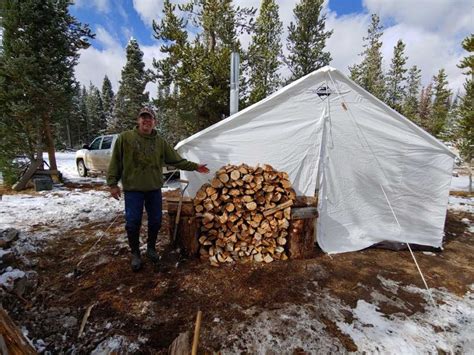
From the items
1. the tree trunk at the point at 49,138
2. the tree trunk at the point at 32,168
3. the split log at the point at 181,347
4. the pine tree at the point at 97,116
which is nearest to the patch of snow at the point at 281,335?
the split log at the point at 181,347

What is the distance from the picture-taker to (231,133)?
13.6 ft

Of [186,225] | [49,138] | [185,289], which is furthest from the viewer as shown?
[49,138]

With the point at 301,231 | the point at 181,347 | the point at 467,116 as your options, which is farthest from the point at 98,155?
the point at 467,116

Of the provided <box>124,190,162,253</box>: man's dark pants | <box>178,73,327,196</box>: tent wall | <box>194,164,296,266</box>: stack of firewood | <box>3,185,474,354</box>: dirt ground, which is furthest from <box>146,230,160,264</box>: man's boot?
<box>178,73,327,196</box>: tent wall

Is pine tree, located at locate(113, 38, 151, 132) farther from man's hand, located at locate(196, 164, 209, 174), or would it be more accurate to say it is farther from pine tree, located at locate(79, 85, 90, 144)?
pine tree, located at locate(79, 85, 90, 144)

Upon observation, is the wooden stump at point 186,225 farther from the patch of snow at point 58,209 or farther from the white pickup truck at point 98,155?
the white pickup truck at point 98,155

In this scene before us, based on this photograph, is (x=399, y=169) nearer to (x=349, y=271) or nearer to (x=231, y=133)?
(x=349, y=271)

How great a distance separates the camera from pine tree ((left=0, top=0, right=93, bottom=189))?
8.32m

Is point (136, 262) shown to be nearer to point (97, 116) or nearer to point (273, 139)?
point (273, 139)

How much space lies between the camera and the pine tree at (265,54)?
39.3 feet

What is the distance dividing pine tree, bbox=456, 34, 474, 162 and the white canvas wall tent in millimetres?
9623

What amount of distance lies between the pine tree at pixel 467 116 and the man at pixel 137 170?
13630 millimetres

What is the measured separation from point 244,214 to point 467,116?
41.6 ft

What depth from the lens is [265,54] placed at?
1193 cm
